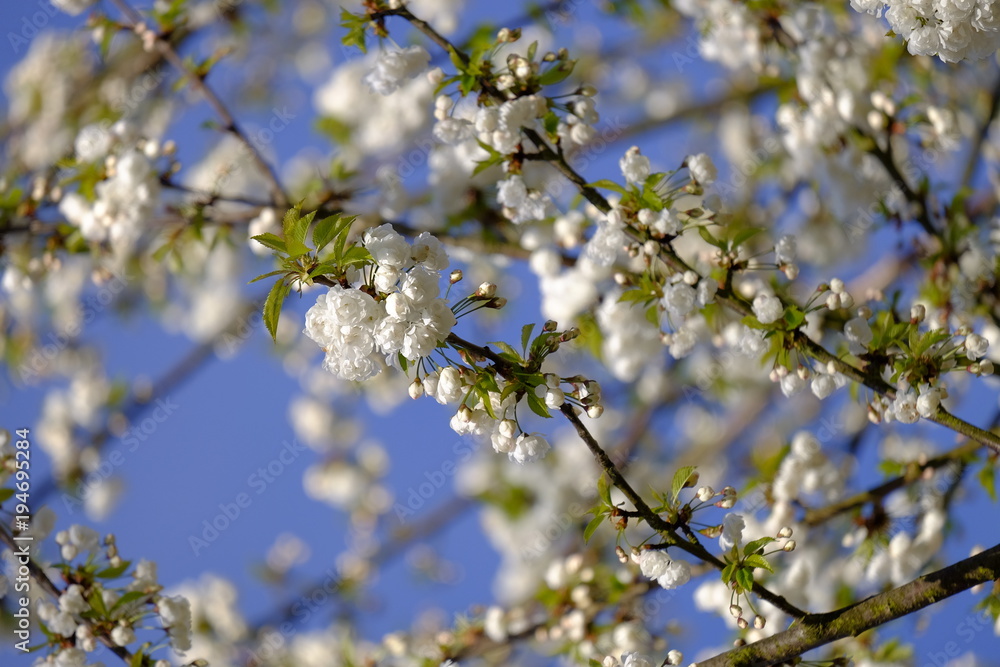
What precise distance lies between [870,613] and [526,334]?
74 cm

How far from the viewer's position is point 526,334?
55.0 inches

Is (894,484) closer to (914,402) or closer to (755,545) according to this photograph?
(914,402)

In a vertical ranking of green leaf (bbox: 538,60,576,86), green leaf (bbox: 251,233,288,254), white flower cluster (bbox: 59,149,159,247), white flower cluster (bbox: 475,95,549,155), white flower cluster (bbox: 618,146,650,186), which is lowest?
green leaf (bbox: 251,233,288,254)

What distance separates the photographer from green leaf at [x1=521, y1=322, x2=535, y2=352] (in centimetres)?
139

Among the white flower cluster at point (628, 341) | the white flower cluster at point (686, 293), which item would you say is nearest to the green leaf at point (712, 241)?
the white flower cluster at point (686, 293)

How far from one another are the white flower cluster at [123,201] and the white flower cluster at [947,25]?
186cm

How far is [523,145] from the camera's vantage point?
6.00 feet

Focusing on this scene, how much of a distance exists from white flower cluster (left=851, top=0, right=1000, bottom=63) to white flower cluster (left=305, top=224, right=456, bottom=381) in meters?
0.91

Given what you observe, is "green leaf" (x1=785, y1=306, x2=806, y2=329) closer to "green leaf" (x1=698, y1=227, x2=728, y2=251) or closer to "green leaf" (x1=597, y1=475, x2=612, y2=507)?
"green leaf" (x1=698, y1=227, x2=728, y2=251)

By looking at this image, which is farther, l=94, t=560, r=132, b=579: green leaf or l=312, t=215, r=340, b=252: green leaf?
l=94, t=560, r=132, b=579: green leaf

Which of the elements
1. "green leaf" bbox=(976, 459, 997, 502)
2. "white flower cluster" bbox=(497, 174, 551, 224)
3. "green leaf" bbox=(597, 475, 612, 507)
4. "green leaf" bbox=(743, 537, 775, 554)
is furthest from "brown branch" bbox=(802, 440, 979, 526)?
"white flower cluster" bbox=(497, 174, 551, 224)

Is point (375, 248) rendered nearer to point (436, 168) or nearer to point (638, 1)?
point (436, 168)

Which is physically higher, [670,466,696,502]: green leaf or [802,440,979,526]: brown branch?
[802,440,979,526]: brown branch

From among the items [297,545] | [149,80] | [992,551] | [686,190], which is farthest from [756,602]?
[297,545]
